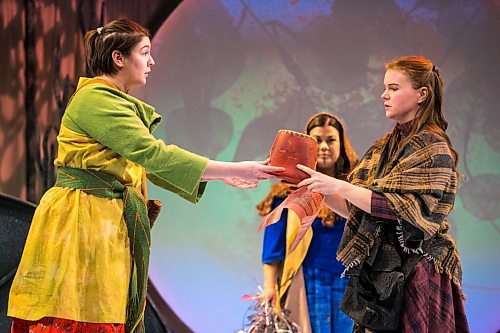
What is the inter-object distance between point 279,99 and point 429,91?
2.01 m

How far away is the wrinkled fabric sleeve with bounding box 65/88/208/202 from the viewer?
2137 mm

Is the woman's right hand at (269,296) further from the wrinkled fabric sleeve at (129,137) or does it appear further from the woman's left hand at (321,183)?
the wrinkled fabric sleeve at (129,137)

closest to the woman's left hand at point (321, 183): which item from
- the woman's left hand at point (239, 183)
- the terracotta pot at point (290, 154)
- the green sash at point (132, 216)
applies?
the terracotta pot at point (290, 154)

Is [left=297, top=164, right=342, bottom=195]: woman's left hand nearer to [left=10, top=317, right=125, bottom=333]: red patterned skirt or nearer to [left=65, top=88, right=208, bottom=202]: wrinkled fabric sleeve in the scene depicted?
[left=65, top=88, right=208, bottom=202]: wrinkled fabric sleeve

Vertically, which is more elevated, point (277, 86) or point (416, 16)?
point (416, 16)

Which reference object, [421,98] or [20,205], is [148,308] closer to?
[20,205]

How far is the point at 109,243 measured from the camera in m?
2.18

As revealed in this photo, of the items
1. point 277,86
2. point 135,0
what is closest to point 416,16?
point 277,86

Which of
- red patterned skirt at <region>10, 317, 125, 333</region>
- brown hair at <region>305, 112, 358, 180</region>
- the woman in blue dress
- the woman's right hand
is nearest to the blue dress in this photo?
the woman in blue dress

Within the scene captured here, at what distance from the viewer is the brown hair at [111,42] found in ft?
7.52

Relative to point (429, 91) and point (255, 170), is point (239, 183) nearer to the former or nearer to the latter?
point (255, 170)

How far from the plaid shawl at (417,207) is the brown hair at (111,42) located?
36.9 inches

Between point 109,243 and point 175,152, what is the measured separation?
0.34 metres

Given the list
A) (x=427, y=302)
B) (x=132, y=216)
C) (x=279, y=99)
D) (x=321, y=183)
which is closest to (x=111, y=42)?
(x=132, y=216)
